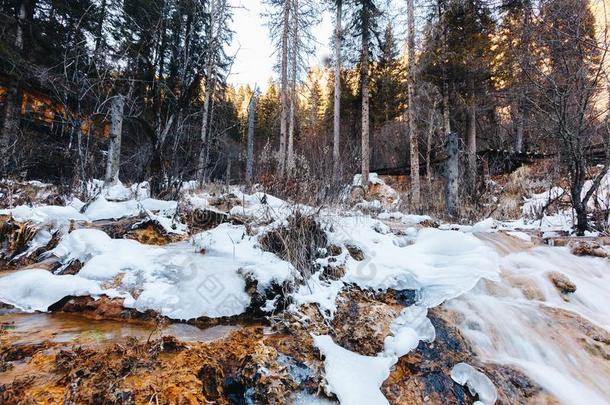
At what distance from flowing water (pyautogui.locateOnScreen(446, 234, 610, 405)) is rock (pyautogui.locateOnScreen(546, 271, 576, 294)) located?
1.3 inches

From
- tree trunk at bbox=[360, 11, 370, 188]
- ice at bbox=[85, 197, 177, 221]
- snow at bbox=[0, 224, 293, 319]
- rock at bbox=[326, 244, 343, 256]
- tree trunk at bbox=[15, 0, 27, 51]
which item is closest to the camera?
snow at bbox=[0, 224, 293, 319]

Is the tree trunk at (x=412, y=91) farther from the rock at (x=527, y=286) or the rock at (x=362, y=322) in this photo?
the rock at (x=362, y=322)

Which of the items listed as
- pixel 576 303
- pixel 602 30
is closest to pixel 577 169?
pixel 602 30

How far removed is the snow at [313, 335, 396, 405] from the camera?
1.62m

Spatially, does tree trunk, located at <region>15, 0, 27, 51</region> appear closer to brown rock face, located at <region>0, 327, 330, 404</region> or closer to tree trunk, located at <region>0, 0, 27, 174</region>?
tree trunk, located at <region>0, 0, 27, 174</region>

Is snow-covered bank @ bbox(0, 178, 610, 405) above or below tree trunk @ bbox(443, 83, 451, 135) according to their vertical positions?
below

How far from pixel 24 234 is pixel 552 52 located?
696cm

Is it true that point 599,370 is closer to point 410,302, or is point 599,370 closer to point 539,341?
point 539,341

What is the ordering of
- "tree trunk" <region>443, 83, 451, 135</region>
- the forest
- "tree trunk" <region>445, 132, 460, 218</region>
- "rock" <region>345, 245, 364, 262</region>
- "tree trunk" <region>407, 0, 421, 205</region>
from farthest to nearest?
"tree trunk" <region>443, 83, 451, 135</region> < "tree trunk" <region>407, 0, 421, 205</region> < "tree trunk" <region>445, 132, 460, 218</region> < "rock" <region>345, 245, 364, 262</region> < the forest

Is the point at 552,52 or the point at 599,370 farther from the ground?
the point at 552,52

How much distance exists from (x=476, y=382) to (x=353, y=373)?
2.31ft

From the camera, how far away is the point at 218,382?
1.57m

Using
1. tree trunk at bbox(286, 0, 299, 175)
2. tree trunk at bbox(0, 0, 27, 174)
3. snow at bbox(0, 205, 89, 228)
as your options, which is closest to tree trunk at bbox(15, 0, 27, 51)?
tree trunk at bbox(0, 0, 27, 174)

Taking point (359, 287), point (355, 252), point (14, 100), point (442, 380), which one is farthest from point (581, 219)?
point (14, 100)
